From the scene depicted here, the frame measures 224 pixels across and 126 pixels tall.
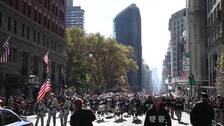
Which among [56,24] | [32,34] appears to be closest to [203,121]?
[32,34]

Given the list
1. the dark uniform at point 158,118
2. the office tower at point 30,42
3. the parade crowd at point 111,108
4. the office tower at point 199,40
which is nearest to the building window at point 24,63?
the office tower at point 30,42

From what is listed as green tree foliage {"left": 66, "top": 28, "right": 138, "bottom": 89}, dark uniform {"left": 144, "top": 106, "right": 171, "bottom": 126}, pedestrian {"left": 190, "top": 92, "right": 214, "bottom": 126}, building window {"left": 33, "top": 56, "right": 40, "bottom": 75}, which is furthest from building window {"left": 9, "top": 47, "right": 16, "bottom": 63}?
dark uniform {"left": 144, "top": 106, "right": 171, "bottom": 126}

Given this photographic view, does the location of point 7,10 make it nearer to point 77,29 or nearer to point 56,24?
point 56,24

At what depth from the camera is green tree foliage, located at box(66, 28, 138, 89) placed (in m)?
101

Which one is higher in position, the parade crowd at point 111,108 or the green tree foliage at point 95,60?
the green tree foliage at point 95,60

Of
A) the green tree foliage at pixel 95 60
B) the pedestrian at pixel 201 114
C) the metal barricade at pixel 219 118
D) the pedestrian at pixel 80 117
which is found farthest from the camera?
the green tree foliage at pixel 95 60

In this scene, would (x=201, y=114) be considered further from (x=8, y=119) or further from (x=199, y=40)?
(x=199, y=40)

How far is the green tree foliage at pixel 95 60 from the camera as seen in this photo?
101m

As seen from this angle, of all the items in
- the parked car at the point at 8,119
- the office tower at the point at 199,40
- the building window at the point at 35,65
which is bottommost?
the parked car at the point at 8,119

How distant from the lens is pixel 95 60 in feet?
394

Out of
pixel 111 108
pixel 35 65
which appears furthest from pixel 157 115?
pixel 35 65

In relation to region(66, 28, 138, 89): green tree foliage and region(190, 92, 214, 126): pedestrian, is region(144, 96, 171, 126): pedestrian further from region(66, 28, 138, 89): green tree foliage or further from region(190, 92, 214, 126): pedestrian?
region(66, 28, 138, 89): green tree foliage

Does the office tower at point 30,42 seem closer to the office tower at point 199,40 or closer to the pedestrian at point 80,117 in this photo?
the office tower at point 199,40

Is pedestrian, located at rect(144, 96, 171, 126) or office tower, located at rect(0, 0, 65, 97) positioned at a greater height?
office tower, located at rect(0, 0, 65, 97)
